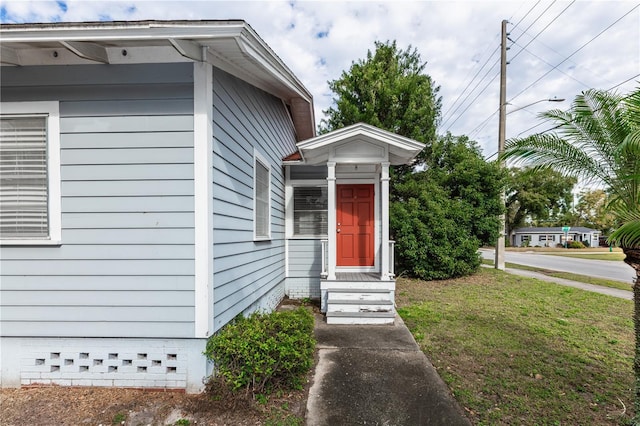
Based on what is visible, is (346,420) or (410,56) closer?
(346,420)

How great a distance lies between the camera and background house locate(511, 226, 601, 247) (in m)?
44.0

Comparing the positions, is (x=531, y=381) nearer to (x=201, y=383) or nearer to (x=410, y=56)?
(x=201, y=383)

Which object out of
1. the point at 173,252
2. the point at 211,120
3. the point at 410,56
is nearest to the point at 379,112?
the point at 410,56

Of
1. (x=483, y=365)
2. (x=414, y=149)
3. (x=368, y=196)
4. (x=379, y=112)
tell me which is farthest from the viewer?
(x=379, y=112)

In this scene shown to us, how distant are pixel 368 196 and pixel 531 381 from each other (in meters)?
4.13

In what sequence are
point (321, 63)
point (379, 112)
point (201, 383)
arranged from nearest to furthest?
point (201, 383) → point (379, 112) → point (321, 63)

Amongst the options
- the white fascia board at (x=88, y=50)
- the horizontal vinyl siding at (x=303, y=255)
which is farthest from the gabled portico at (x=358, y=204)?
the white fascia board at (x=88, y=50)

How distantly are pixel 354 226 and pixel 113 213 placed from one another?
4.55 metres

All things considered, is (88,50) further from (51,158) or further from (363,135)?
(363,135)

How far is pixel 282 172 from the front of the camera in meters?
6.65

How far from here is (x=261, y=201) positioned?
5023 millimetres

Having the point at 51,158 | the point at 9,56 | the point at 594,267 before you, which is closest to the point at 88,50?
the point at 9,56

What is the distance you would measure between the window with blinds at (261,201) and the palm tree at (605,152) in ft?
11.1

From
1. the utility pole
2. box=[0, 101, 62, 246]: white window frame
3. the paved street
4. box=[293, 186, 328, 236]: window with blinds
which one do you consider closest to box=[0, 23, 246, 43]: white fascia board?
box=[0, 101, 62, 246]: white window frame
